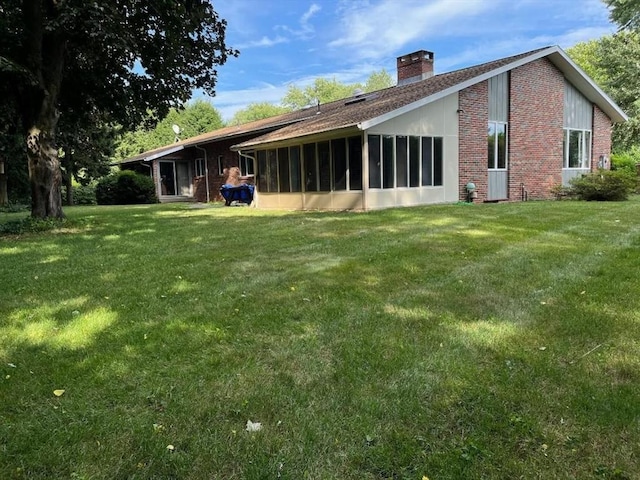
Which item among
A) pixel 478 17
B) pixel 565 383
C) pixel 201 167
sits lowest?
pixel 565 383

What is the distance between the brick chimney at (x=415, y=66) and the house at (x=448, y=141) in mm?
38

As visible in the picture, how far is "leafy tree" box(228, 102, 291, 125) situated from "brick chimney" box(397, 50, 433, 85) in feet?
166

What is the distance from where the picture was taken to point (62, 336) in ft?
11.1

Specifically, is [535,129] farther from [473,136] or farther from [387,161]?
[387,161]

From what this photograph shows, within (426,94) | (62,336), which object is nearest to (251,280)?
(62,336)

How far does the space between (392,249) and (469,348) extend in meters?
3.39

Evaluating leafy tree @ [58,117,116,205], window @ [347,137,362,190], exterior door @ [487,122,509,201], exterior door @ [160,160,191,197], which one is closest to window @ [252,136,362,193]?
window @ [347,137,362,190]

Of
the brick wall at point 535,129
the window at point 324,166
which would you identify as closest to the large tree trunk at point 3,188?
the window at point 324,166

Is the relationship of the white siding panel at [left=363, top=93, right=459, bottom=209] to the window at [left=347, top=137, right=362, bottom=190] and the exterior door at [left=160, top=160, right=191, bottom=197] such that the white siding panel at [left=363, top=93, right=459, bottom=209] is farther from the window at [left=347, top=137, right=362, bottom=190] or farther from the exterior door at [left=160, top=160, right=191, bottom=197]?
the exterior door at [left=160, top=160, right=191, bottom=197]

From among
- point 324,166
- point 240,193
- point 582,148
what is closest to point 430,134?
point 324,166

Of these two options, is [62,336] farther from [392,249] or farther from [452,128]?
[452,128]

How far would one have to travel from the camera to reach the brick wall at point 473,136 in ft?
46.8

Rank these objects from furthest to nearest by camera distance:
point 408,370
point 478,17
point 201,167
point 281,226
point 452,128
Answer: point 478,17
point 201,167
point 452,128
point 281,226
point 408,370

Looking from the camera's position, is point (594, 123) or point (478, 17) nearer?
point (594, 123)
